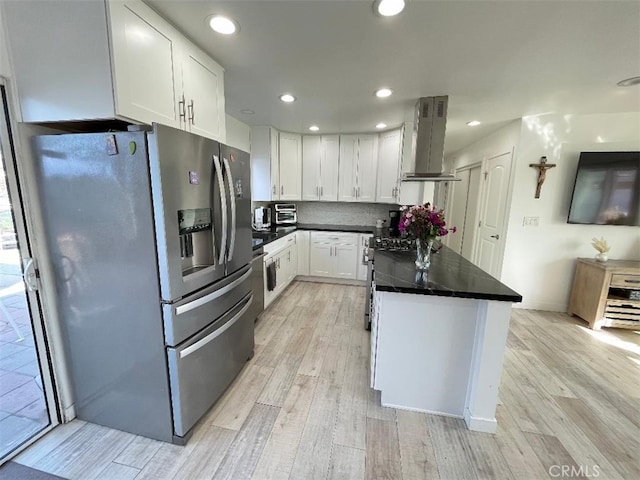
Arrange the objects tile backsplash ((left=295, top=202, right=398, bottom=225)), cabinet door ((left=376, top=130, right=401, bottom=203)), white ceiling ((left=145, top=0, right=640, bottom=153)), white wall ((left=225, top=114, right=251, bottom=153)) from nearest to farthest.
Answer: white ceiling ((left=145, top=0, right=640, bottom=153)) → white wall ((left=225, top=114, right=251, bottom=153)) → cabinet door ((left=376, top=130, right=401, bottom=203)) → tile backsplash ((left=295, top=202, right=398, bottom=225))

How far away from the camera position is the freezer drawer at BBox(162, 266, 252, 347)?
4.54 feet

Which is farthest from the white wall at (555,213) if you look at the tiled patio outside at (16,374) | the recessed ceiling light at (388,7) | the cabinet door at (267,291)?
the tiled patio outside at (16,374)

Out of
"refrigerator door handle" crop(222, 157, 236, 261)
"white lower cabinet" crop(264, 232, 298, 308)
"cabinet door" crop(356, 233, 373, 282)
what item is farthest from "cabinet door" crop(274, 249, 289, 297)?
"refrigerator door handle" crop(222, 157, 236, 261)

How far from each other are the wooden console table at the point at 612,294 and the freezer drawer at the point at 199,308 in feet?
12.8

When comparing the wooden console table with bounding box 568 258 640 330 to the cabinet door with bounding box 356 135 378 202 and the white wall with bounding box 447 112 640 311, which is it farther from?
the cabinet door with bounding box 356 135 378 202

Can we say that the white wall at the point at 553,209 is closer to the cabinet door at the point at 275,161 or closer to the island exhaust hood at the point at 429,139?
the island exhaust hood at the point at 429,139

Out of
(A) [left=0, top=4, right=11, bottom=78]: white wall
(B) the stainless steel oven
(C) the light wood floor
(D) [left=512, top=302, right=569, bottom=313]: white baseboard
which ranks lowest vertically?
(C) the light wood floor

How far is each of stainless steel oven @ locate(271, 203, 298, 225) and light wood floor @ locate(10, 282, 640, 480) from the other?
2419mm

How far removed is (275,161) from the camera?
4074mm

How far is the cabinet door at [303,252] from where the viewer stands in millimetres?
4258

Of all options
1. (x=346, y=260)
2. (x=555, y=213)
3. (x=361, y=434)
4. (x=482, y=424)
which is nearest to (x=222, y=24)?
(x=361, y=434)

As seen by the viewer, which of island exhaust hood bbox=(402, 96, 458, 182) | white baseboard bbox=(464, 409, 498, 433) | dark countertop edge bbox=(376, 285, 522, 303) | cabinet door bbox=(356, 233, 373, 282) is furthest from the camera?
cabinet door bbox=(356, 233, 373, 282)

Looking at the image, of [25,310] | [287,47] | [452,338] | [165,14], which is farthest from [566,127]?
[25,310]

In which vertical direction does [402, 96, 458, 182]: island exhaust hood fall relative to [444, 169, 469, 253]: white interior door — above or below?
above
